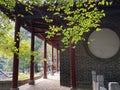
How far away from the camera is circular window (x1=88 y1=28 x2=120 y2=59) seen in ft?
44.5

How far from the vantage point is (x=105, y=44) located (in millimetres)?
13602

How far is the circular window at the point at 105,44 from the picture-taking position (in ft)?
44.5

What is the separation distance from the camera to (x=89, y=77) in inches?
539

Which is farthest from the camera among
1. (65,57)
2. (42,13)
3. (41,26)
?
(41,26)

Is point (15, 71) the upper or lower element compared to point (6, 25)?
lower

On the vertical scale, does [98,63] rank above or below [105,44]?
below

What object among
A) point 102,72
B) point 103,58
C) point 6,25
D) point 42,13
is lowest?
point 102,72

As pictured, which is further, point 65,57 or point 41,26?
point 41,26

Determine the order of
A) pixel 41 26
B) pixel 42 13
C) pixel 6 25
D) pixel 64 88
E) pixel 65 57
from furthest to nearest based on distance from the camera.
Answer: pixel 41 26, pixel 65 57, pixel 64 88, pixel 42 13, pixel 6 25

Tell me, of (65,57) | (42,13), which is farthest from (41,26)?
(42,13)

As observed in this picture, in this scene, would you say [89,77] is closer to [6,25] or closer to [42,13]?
[42,13]

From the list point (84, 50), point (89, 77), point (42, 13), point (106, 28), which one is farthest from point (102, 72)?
point (42, 13)

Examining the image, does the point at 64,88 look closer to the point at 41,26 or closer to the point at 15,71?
the point at 15,71

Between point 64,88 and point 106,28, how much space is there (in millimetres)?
4371
